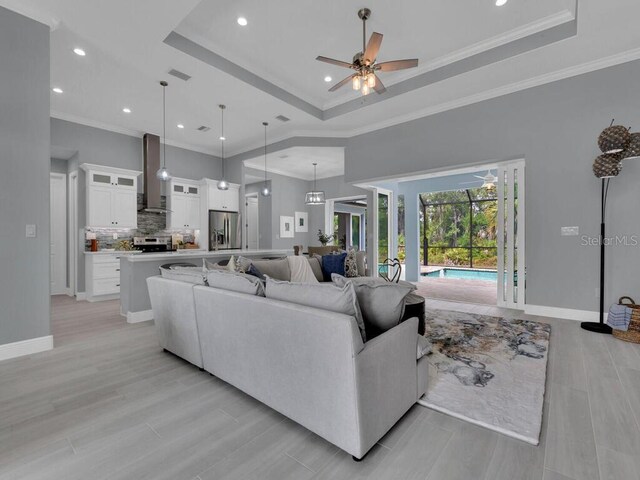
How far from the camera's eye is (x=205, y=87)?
14.9 ft

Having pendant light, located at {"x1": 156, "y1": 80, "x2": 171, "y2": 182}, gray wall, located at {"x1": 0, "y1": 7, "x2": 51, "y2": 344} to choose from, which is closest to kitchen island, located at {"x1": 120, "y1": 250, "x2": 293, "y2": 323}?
gray wall, located at {"x1": 0, "y1": 7, "x2": 51, "y2": 344}

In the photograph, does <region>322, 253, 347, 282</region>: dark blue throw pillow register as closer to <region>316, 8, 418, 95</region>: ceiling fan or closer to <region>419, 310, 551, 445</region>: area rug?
<region>419, 310, 551, 445</region>: area rug

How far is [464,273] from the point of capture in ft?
34.3

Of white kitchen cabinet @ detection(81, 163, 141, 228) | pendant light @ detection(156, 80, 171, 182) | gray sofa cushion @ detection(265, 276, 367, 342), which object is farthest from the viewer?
white kitchen cabinet @ detection(81, 163, 141, 228)

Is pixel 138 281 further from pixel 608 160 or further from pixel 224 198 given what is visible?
pixel 608 160

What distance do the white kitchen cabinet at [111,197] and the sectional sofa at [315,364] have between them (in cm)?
482

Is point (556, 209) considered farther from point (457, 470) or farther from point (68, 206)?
point (68, 206)

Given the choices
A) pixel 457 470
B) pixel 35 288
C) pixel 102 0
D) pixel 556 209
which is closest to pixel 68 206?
pixel 35 288

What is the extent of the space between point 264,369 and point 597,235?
4.56 meters

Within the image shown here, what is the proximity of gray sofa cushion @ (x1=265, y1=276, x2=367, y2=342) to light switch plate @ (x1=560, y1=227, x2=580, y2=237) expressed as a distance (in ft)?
13.1

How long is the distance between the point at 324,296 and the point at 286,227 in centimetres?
781

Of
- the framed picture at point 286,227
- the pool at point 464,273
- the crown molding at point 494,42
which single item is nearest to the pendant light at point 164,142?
the crown molding at point 494,42

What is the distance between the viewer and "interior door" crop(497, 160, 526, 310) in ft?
15.0

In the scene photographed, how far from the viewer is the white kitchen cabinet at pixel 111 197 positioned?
5770mm
